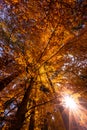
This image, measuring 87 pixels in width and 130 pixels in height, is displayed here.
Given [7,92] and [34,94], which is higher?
[7,92]

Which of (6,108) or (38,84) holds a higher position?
(38,84)

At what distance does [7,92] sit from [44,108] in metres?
3.17

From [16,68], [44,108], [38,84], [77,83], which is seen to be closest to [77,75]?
[77,83]

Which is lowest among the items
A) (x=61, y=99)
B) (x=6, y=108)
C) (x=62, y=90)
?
(x=61, y=99)

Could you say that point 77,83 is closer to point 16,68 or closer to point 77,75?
point 77,75

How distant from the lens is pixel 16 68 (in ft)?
37.8

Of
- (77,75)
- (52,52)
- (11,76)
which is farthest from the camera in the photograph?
(11,76)

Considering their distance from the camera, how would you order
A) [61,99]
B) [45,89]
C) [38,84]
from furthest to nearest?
[45,89]
[38,84]
[61,99]

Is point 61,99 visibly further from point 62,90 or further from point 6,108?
point 6,108

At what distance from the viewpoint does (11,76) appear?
1190 centimetres

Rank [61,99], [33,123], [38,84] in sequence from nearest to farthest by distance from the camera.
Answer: [61,99] → [38,84] → [33,123]

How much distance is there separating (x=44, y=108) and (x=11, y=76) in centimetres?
327

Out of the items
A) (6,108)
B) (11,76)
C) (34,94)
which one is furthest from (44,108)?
(11,76)

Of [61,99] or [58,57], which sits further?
[58,57]
